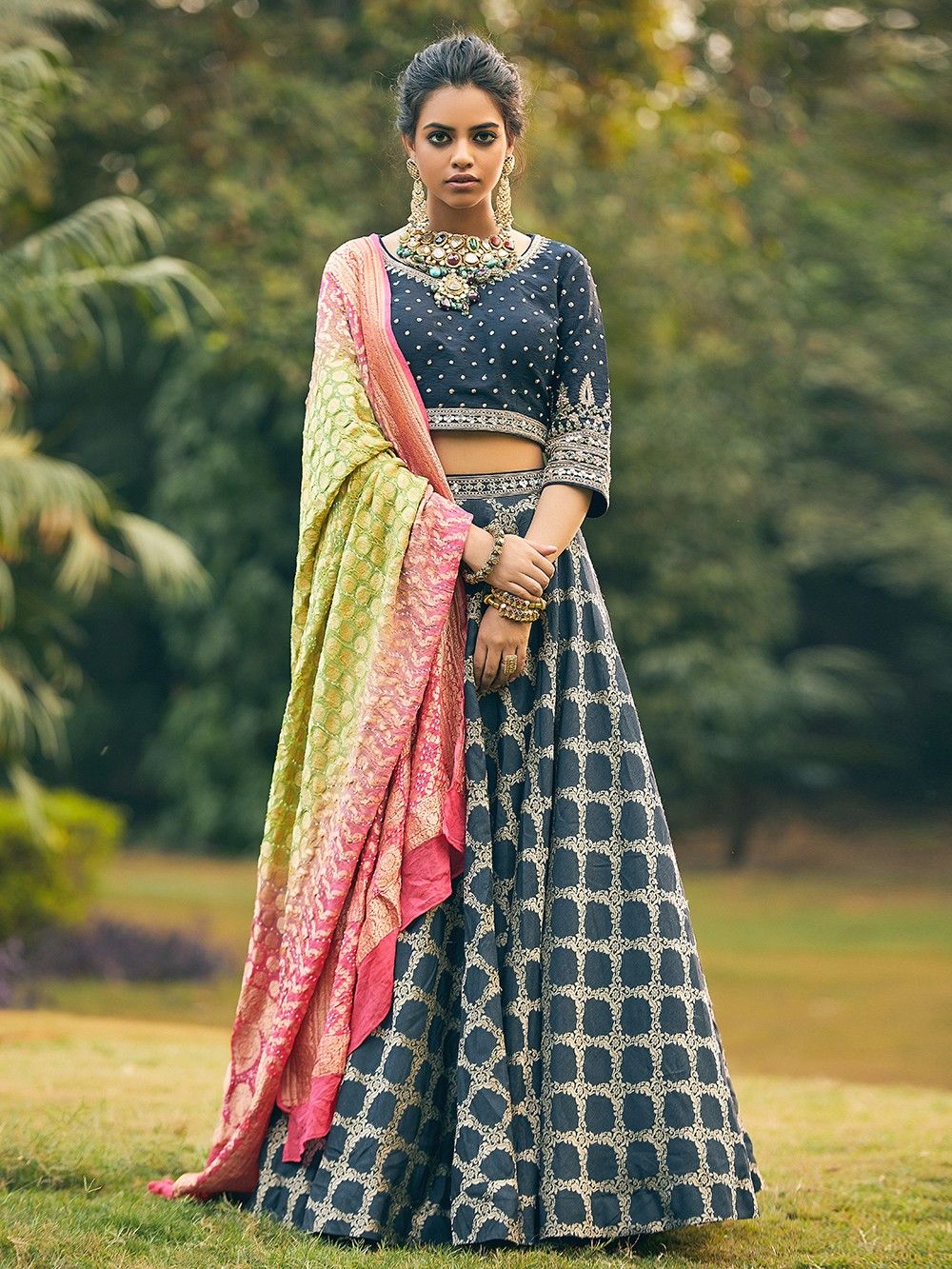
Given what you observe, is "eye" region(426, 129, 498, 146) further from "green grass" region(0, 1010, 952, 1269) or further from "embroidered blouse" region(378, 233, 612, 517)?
"green grass" region(0, 1010, 952, 1269)

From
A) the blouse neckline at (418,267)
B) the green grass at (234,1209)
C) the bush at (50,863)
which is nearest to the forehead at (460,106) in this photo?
the blouse neckline at (418,267)

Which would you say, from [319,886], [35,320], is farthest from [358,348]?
[35,320]

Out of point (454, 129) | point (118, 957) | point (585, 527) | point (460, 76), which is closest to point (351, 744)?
point (454, 129)

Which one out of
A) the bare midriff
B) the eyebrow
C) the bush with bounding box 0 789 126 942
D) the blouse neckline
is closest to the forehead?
the eyebrow

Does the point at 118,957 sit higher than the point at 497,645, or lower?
higher

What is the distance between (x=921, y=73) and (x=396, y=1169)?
41.2 feet

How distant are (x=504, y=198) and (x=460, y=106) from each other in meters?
0.23

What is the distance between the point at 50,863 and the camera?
9609 mm

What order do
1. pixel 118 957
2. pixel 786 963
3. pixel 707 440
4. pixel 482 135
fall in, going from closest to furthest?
1. pixel 482 135
2. pixel 118 957
3. pixel 786 963
4. pixel 707 440

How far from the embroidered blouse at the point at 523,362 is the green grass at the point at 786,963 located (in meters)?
5.80

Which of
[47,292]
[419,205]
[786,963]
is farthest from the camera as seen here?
[786,963]

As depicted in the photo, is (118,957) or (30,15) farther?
(118,957)

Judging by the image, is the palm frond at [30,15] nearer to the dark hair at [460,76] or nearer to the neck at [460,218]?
the dark hair at [460,76]

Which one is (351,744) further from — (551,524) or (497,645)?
(551,524)
